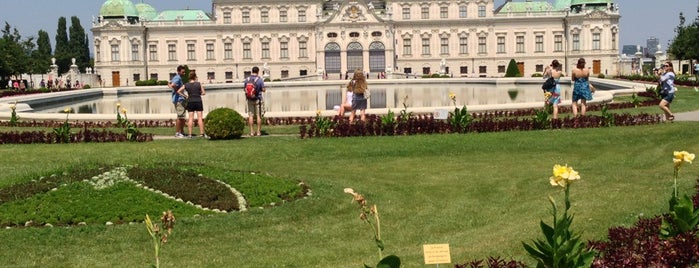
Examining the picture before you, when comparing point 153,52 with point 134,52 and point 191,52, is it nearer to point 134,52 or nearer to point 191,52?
point 134,52

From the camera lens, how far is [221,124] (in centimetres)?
2064

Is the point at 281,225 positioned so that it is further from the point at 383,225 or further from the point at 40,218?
the point at 40,218

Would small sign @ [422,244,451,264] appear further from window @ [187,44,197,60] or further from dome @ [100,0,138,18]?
dome @ [100,0,138,18]

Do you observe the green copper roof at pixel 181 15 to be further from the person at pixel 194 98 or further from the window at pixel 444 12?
the person at pixel 194 98

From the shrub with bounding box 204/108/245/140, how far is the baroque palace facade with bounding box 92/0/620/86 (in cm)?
6680

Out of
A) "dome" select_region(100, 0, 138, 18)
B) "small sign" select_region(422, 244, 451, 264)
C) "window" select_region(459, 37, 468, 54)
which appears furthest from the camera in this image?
"dome" select_region(100, 0, 138, 18)

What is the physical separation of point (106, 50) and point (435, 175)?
78663 millimetres

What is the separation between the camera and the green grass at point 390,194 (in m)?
9.48

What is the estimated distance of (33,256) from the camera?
9.56m

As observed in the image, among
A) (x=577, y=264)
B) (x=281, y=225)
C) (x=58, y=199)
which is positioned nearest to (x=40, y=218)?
(x=58, y=199)

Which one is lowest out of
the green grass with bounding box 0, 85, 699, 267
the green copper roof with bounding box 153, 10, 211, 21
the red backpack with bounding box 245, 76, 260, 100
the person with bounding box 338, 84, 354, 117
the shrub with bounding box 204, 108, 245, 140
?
the green grass with bounding box 0, 85, 699, 267

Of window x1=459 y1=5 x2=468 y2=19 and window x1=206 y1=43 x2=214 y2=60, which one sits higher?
window x1=459 y1=5 x2=468 y2=19

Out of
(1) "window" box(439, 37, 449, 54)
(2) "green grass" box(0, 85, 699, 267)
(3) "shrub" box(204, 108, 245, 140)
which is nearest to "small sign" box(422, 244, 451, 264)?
(2) "green grass" box(0, 85, 699, 267)

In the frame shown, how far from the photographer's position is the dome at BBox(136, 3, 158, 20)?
9872 cm
